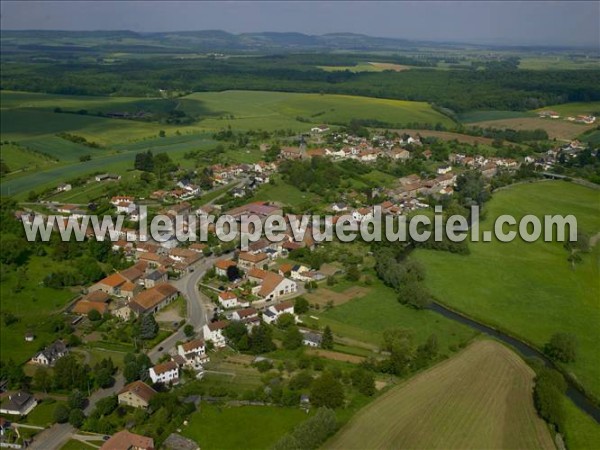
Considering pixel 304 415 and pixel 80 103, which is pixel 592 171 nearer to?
pixel 304 415

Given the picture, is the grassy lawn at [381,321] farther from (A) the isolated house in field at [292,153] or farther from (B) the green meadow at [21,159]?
(B) the green meadow at [21,159]

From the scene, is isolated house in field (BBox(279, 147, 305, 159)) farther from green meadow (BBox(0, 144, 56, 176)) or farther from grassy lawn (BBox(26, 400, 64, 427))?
grassy lawn (BBox(26, 400, 64, 427))

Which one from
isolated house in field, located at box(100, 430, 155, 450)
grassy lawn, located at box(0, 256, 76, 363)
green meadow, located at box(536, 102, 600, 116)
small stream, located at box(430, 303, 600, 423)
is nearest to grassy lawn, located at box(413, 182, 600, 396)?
small stream, located at box(430, 303, 600, 423)

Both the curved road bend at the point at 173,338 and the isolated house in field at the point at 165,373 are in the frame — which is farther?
the isolated house in field at the point at 165,373

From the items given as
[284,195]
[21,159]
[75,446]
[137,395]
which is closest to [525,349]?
[137,395]

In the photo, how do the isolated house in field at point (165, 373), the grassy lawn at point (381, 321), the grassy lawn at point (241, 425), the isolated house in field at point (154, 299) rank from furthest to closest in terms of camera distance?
the isolated house in field at point (154, 299) → the grassy lawn at point (381, 321) → the isolated house in field at point (165, 373) → the grassy lawn at point (241, 425)

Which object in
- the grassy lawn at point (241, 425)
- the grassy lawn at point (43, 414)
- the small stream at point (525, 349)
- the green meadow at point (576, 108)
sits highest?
the green meadow at point (576, 108)

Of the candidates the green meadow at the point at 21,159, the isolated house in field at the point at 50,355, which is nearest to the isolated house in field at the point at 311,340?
the isolated house in field at the point at 50,355
